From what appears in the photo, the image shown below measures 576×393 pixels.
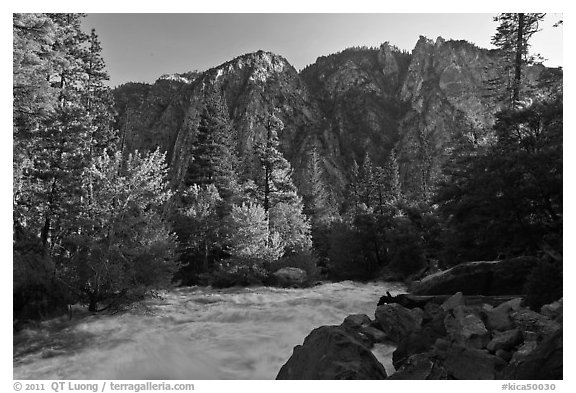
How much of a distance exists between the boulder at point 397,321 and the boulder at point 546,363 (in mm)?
3207

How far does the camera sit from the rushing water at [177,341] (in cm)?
750

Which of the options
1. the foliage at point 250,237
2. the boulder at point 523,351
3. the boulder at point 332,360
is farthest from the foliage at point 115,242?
the boulder at point 523,351

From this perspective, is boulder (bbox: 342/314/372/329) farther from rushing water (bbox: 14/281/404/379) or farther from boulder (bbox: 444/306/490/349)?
boulder (bbox: 444/306/490/349)

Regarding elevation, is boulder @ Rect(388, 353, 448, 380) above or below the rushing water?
above

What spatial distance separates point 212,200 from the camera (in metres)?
28.0

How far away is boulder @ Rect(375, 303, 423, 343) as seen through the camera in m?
8.18

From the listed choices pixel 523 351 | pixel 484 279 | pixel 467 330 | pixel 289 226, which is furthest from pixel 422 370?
pixel 289 226

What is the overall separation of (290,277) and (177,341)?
40.6 ft

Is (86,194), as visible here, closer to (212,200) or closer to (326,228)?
(212,200)

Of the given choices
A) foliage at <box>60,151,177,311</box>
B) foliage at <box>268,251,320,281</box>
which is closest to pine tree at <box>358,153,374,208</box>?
foliage at <box>268,251,320,281</box>

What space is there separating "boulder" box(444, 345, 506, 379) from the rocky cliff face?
9683cm

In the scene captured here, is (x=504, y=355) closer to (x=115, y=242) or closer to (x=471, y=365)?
(x=471, y=365)

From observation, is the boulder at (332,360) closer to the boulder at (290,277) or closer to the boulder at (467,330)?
the boulder at (467,330)
